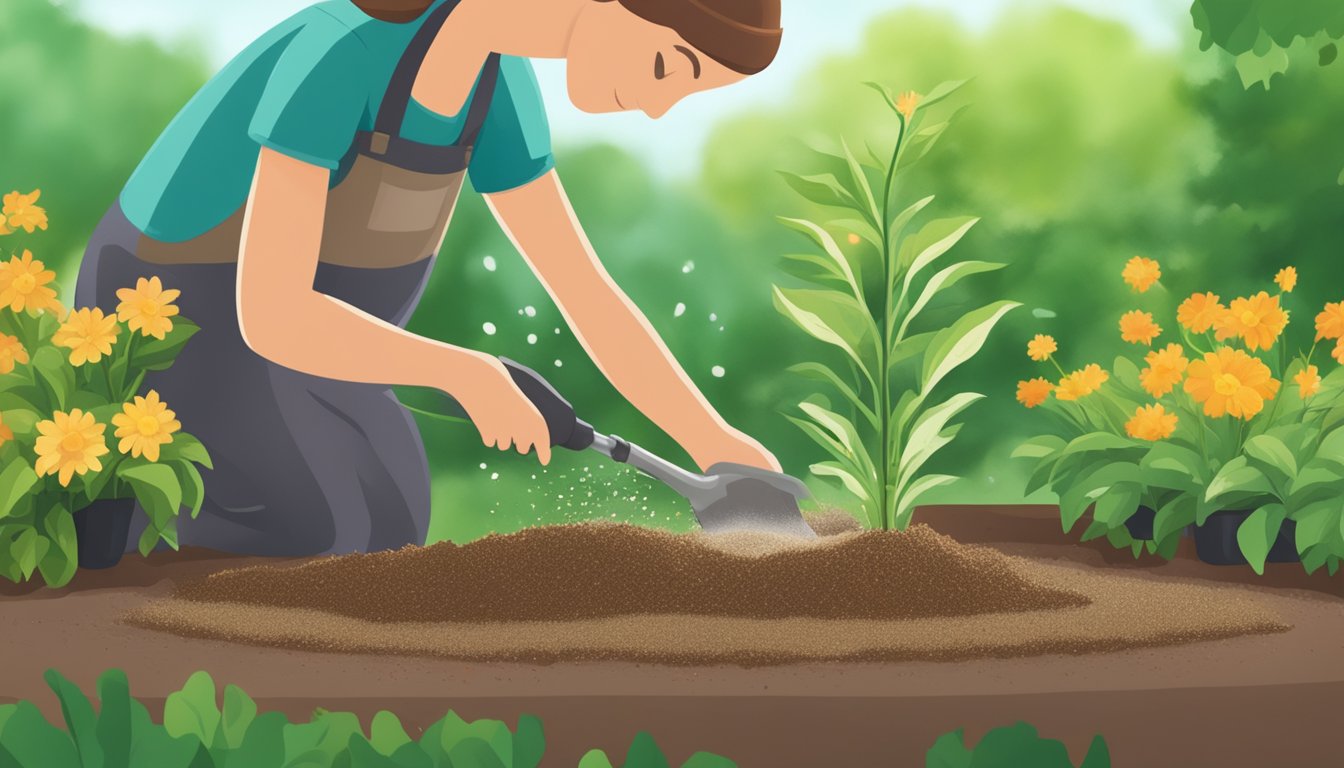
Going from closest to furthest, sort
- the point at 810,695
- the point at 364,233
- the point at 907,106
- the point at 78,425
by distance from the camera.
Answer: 1. the point at 810,695
2. the point at 78,425
3. the point at 364,233
4. the point at 907,106

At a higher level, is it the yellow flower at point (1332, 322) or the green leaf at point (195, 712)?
the yellow flower at point (1332, 322)

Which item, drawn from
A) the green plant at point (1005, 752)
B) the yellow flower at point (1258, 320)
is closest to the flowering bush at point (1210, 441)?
the yellow flower at point (1258, 320)

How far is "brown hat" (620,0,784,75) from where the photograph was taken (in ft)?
7.36

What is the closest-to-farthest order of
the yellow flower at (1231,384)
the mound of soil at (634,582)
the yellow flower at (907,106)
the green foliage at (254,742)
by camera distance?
the green foliage at (254,742), the mound of soil at (634,582), the yellow flower at (1231,384), the yellow flower at (907,106)

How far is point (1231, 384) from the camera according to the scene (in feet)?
9.44

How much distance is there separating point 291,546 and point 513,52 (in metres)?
A: 1.06

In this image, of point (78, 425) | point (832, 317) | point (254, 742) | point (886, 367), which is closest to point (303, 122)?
point (78, 425)

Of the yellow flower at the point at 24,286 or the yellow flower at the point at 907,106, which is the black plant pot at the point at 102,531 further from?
the yellow flower at the point at 907,106

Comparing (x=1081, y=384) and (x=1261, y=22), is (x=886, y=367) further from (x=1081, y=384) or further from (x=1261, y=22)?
(x=1261, y=22)

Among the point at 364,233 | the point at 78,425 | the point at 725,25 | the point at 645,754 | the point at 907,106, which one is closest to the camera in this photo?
the point at 645,754

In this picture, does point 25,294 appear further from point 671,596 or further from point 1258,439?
point 1258,439

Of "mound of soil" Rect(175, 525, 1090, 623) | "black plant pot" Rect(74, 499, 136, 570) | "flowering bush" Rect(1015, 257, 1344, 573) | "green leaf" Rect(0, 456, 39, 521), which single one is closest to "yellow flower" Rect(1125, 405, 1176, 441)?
"flowering bush" Rect(1015, 257, 1344, 573)

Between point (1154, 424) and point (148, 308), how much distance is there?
1924 millimetres

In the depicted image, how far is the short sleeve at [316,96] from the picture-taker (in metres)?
2.35
